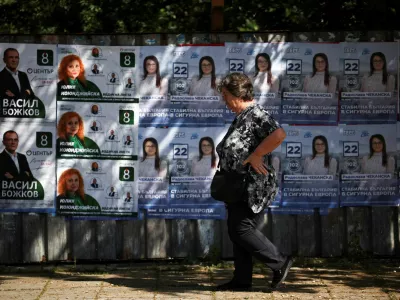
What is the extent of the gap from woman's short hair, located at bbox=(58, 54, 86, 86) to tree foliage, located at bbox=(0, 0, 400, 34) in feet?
6.73

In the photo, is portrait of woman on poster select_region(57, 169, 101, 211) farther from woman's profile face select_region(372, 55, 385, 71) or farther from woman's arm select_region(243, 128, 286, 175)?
woman's profile face select_region(372, 55, 385, 71)

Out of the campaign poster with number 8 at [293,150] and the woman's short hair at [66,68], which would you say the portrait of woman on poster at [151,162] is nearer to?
the woman's short hair at [66,68]

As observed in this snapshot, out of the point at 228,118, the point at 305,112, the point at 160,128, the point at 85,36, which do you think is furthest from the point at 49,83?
the point at 305,112

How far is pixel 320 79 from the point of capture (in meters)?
8.27

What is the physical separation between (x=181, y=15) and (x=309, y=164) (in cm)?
455

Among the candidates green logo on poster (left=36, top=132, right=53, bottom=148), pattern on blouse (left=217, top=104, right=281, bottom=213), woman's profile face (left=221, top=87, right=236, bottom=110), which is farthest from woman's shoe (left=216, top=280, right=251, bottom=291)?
green logo on poster (left=36, top=132, right=53, bottom=148)

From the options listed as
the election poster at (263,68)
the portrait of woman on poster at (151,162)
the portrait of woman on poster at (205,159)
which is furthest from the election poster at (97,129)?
the election poster at (263,68)

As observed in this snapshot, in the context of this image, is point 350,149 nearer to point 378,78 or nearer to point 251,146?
point 378,78

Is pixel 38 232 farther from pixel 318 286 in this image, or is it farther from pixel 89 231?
pixel 318 286

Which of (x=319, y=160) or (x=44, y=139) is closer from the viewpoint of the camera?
(x=44, y=139)

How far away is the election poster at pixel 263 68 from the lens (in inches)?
323

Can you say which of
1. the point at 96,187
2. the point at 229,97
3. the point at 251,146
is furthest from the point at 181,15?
the point at 251,146

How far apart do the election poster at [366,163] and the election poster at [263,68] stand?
714 millimetres

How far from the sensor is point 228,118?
8.23 m
